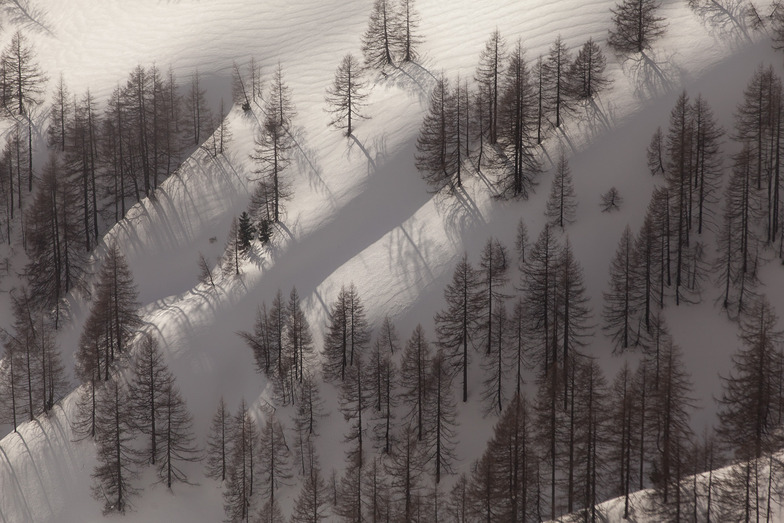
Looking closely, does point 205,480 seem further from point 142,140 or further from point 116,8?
point 116,8

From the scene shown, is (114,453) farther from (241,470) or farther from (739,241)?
(739,241)

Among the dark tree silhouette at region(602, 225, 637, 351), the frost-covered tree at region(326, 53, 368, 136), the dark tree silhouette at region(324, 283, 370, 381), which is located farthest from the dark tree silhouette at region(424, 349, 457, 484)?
the frost-covered tree at region(326, 53, 368, 136)

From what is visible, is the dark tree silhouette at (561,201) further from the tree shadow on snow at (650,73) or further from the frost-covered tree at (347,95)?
the frost-covered tree at (347,95)

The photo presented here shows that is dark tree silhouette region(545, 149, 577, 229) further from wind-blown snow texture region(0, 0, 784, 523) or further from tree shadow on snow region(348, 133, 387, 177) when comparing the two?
tree shadow on snow region(348, 133, 387, 177)

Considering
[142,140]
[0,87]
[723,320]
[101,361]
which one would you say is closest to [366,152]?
[142,140]

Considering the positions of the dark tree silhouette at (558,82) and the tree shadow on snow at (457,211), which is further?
the dark tree silhouette at (558,82)

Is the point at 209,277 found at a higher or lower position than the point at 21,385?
higher

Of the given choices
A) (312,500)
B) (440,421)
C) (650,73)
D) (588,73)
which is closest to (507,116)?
(588,73)

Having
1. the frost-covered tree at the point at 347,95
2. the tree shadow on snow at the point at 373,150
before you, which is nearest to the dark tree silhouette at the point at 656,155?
the tree shadow on snow at the point at 373,150
